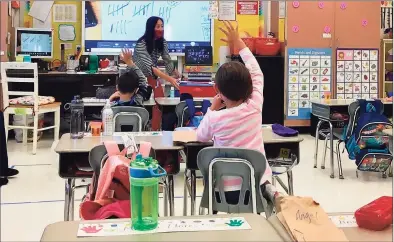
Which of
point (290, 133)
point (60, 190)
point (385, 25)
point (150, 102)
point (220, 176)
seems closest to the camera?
point (220, 176)

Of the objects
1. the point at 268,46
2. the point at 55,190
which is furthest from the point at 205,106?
the point at 268,46

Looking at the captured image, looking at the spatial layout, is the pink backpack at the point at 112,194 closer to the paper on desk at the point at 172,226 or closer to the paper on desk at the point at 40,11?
the paper on desk at the point at 172,226

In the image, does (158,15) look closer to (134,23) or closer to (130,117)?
(134,23)

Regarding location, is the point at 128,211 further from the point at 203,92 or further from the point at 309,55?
→ the point at 309,55

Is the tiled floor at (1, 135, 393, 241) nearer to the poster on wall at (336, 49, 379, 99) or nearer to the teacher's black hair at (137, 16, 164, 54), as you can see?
the teacher's black hair at (137, 16, 164, 54)

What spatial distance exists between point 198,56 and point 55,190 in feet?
10.1

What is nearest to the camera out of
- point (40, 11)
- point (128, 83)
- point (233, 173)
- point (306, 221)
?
point (306, 221)

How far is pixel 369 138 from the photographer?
170 inches

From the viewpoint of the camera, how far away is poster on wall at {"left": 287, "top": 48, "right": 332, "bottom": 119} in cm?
705

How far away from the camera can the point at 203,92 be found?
5.04 metres

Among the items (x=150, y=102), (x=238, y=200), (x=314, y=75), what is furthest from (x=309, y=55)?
(x=238, y=200)

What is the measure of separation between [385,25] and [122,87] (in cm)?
527

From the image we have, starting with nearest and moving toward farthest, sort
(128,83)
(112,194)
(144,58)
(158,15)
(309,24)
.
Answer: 1. (112,194)
2. (128,83)
3. (144,58)
4. (309,24)
5. (158,15)

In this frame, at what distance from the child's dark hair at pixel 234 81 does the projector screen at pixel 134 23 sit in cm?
508
